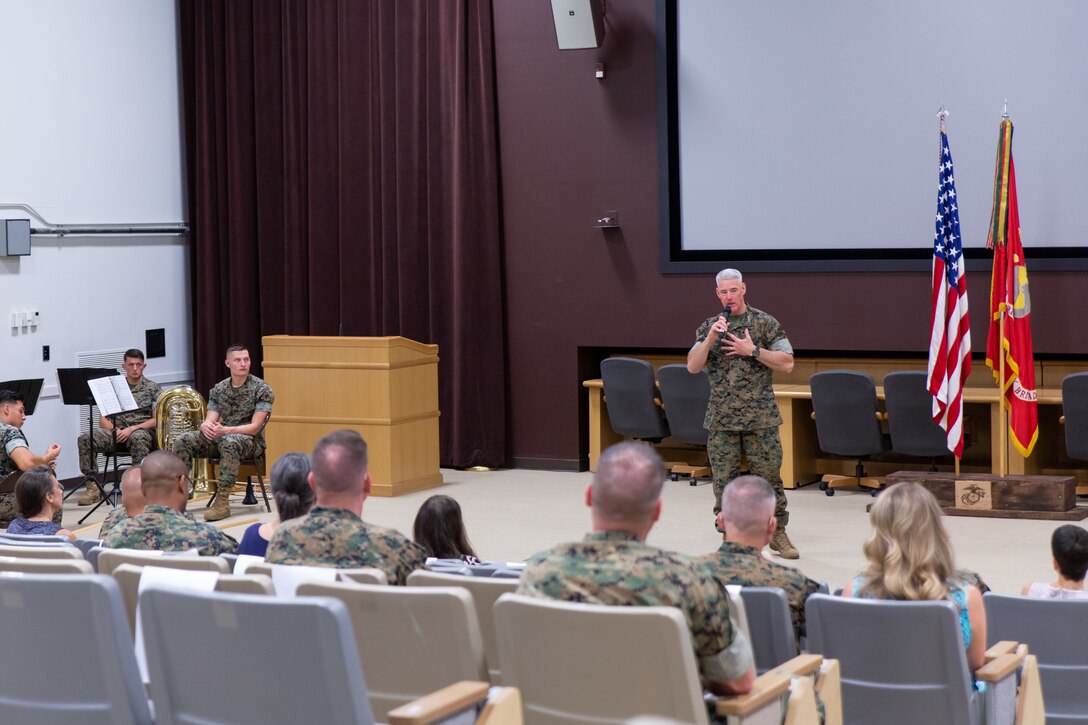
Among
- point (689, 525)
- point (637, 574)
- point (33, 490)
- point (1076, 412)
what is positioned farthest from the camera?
point (1076, 412)

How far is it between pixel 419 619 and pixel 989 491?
6592 millimetres

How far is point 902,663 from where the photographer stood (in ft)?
11.5

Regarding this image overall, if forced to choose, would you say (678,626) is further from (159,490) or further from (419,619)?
(159,490)

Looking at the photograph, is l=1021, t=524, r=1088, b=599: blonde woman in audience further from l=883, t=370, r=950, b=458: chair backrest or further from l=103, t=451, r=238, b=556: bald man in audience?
l=883, t=370, r=950, b=458: chair backrest

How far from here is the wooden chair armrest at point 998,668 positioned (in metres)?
3.50

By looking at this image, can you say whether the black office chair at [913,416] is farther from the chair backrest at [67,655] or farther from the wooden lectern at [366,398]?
the chair backrest at [67,655]

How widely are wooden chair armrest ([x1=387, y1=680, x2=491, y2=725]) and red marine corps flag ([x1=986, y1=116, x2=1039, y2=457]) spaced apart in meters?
6.95

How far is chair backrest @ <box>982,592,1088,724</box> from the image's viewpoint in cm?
396

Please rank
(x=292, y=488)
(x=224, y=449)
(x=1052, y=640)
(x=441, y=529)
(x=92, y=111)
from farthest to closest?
(x=92, y=111)
(x=224, y=449)
(x=292, y=488)
(x=441, y=529)
(x=1052, y=640)

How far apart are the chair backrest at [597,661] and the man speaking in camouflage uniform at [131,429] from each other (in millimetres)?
7471

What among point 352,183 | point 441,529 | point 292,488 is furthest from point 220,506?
point 441,529

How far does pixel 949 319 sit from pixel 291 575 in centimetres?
658

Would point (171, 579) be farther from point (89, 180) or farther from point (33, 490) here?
point (89, 180)

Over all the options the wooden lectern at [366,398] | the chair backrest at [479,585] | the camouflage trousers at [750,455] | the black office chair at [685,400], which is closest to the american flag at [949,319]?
the black office chair at [685,400]
